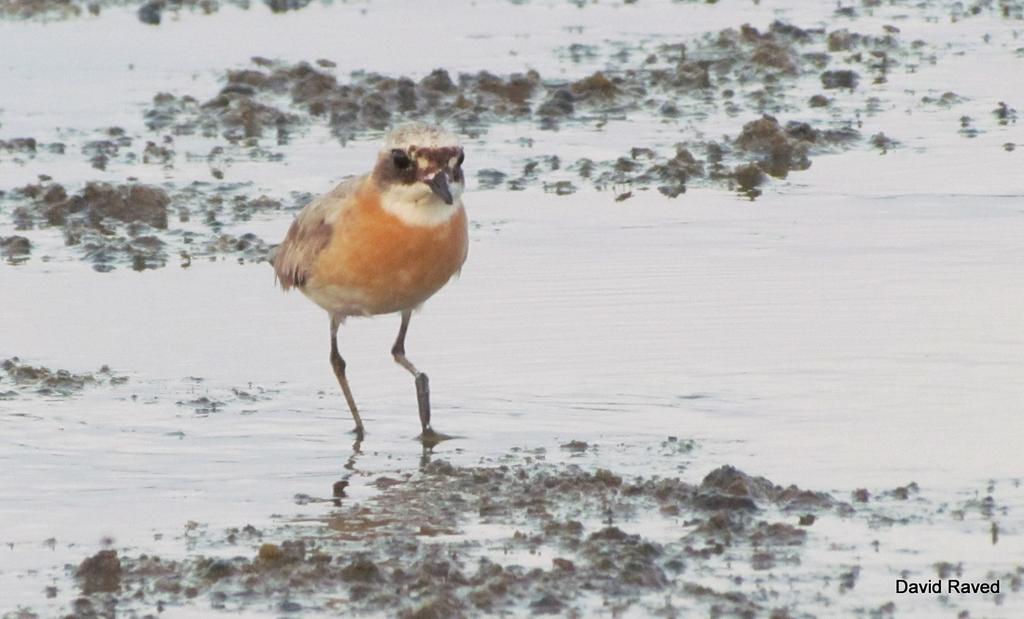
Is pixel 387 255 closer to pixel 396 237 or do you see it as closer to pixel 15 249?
pixel 396 237

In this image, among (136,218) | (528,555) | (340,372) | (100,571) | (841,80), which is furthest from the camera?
(841,80)

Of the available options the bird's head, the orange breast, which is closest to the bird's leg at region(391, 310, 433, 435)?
the orange breast

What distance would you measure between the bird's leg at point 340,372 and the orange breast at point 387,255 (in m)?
0.33

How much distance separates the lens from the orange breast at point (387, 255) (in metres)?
9.96

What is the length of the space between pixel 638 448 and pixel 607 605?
226 centimetres

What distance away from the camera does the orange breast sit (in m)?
9.96

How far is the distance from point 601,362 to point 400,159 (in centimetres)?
156

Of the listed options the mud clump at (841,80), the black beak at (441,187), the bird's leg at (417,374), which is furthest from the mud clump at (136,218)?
the mud clump at (841,80)

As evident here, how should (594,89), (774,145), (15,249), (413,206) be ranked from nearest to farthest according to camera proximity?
1. (413,206)
2. (15,249)
3. (774,145)
4. (594,89)

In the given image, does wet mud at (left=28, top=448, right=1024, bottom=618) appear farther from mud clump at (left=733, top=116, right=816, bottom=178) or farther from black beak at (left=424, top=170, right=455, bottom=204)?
mud clump at (left=733, top=116, right=816, bottom=178)

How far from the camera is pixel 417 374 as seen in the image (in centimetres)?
1002

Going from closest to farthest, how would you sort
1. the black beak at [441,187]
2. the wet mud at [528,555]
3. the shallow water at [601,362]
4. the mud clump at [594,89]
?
the wet mud at [528,555] → the shallow water at [601,362] → the black beak at [441,187] → the mud clump at [594,89]

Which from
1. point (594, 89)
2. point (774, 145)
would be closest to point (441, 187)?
point (774, 145)

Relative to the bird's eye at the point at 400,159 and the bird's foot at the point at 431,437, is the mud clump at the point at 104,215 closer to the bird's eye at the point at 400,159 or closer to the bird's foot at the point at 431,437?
the bird's eye at the point at 400,159
